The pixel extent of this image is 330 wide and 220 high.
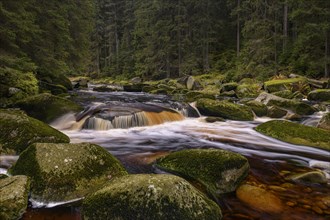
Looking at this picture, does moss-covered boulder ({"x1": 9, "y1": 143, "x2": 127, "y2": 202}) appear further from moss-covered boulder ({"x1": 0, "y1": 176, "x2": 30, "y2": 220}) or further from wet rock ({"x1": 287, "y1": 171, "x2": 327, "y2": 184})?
wet rock ({"x1": 287, "y1": 171, "x2": 327, "y2": 184})

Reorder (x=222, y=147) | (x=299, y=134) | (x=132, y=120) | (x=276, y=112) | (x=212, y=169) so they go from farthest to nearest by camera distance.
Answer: (x=276, y=112), (x=132, y=120), (x=299, y=134), (x=222, y=147), (x=212, y=169)

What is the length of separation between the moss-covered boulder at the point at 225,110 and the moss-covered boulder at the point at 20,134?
7440mm

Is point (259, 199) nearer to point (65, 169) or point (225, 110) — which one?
point (65, 169)

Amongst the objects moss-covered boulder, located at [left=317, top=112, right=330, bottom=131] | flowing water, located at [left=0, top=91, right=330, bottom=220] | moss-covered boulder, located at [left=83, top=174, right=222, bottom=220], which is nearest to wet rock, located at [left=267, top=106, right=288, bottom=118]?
flowing water, located at [left=0, top=91, right=330, bottom=220]

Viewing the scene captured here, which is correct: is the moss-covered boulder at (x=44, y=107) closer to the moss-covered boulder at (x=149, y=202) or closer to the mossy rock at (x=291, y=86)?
the moss-covered boulder at (x=149, y=202)

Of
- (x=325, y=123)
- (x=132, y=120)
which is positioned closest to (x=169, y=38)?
(x=132, y=120)

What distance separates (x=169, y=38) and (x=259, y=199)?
32.4 meters

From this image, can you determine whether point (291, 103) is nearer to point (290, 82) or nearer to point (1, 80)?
point (290, 82)

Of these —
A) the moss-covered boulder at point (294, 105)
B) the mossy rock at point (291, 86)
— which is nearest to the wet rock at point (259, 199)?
the moss-covered boulder at point (294, 105)

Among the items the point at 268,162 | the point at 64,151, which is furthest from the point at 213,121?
Result: the point at 64,151

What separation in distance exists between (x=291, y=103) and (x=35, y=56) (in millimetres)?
12907

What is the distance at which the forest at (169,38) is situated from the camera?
1491cm

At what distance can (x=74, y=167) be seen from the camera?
4445mm

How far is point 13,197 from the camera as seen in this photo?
372 centimetres
